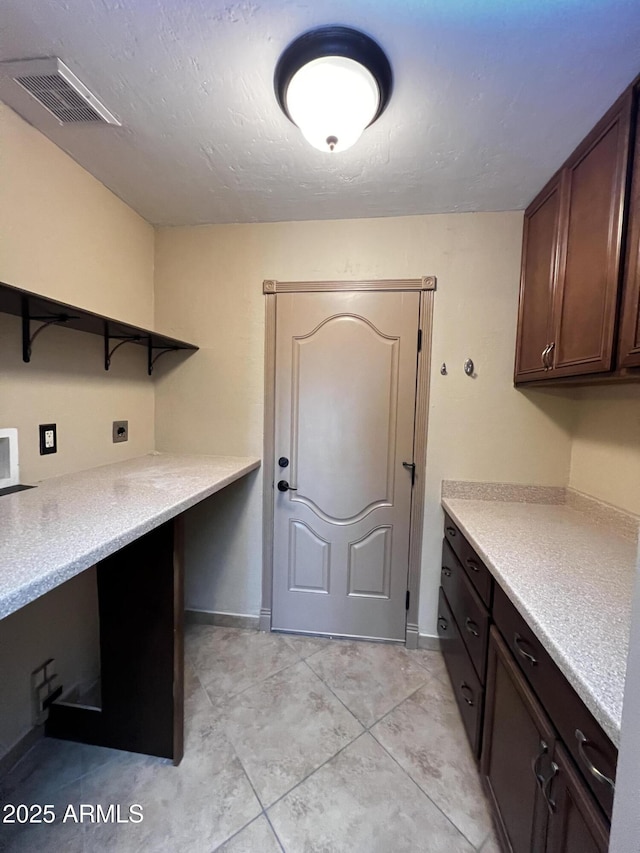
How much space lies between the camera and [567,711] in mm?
751

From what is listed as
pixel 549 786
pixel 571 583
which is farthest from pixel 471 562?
pixel 549 786

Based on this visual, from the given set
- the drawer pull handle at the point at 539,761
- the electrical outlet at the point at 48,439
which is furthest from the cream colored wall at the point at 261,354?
the drawer pull handle at the point at 539,761

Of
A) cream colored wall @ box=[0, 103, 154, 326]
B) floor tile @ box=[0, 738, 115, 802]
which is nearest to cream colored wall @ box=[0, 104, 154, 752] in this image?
cream colored wall @ box=[0, 103, 154, 326]

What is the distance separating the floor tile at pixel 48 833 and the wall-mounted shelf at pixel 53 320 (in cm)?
159

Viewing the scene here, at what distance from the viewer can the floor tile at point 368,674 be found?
5.51 feet

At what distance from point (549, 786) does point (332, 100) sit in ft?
6.20

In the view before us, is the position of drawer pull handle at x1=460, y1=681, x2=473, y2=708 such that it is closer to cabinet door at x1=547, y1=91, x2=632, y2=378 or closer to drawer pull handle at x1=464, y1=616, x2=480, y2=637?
drawer pull handle at x1=464, y1=616, x2=480, y2=637

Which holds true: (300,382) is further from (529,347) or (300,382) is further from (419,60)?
(419,60)

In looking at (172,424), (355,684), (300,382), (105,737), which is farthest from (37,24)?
(355,684)

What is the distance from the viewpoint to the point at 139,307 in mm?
2066

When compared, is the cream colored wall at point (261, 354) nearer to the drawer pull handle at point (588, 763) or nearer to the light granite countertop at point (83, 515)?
the light granite countertop at point (83, 515)

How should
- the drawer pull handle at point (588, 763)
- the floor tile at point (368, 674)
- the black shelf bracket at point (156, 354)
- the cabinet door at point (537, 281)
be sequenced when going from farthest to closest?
the black shelf bracket at point (156, 354)
the floor tile at point (368, 674)
the cabinet door at point (537, 281)
the drawer pull handle at point (588, 763)

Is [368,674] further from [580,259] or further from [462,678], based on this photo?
[580,259]

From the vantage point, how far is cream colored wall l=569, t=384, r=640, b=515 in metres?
1.47
